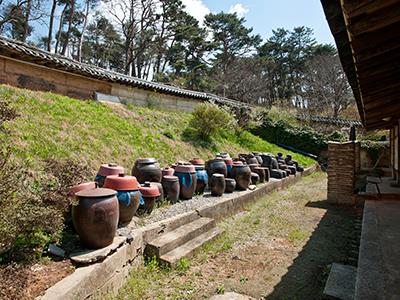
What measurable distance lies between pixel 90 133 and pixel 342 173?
6.83 meters

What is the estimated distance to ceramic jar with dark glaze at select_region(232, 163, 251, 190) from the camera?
23.2 feet

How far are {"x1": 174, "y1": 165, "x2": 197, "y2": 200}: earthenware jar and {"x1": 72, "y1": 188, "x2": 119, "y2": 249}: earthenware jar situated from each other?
2533mm

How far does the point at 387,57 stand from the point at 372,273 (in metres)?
2.22

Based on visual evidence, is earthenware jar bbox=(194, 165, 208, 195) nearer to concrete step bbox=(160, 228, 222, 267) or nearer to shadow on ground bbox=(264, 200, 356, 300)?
concrete step bbox=(160, 228, 222, 267)

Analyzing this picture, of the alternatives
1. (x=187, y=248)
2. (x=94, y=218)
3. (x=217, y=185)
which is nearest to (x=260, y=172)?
(x=217, y=185)

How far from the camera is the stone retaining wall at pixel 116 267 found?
236 cm

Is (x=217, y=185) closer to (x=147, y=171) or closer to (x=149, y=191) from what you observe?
(x=147, y=171)

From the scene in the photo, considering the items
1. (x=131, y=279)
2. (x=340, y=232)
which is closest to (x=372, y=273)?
(x=131, y=279)

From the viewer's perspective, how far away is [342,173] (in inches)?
292

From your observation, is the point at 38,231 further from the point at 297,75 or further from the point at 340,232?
the point at 297,75

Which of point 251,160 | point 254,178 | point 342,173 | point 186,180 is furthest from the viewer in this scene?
point 251,160

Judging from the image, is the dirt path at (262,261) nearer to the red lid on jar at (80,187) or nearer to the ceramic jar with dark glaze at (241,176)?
the ceramic jar with dark glaze at (241,176)

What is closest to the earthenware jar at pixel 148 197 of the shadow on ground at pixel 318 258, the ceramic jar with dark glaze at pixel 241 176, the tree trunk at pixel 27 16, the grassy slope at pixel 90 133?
the grassy slope at pixel 90 133

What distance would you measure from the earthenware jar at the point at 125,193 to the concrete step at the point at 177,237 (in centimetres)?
54
